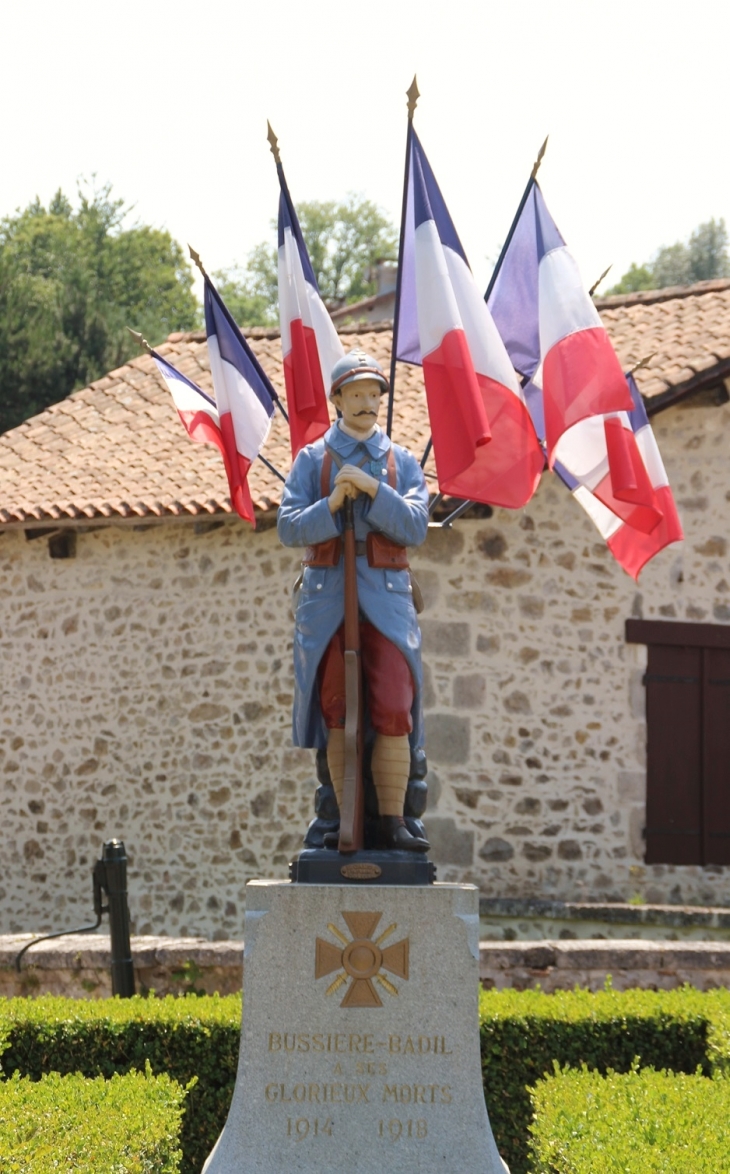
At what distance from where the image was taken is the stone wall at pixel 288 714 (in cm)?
1120

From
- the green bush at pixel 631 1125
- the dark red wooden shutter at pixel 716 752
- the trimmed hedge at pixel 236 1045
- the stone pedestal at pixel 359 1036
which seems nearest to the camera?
the green bush at pixel 631 1125

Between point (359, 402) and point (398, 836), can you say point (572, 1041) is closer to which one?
point (398, 836)

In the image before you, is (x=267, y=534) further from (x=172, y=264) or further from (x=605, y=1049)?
(x=172, y=264)

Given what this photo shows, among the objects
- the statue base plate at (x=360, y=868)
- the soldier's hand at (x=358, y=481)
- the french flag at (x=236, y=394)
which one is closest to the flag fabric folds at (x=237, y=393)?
the french flag at (x=236, y=394)

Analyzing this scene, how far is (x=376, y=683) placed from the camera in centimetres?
527

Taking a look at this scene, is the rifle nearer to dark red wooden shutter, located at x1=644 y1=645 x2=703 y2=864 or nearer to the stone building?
the stone building

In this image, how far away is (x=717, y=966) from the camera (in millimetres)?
8266

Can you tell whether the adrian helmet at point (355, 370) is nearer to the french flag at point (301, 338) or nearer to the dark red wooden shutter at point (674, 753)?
the french flag at point (301, 338)

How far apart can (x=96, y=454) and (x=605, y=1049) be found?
781 cm

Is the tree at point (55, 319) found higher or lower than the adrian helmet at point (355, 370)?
higher

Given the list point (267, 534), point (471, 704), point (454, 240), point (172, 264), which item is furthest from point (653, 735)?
point (172, 264)

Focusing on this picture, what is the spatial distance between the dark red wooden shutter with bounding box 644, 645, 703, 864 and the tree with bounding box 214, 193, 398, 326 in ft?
92.8

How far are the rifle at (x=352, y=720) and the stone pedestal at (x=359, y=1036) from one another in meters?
0.23

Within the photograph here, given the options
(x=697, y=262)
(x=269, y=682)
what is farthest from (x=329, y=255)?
(x=269, y=682)
